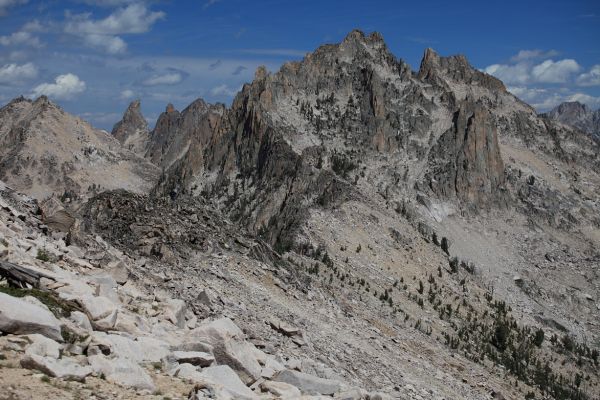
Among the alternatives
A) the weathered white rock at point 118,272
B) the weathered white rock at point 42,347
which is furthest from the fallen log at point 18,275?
the weathered white rock at point 118,272

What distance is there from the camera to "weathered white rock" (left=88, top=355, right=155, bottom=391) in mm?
14617

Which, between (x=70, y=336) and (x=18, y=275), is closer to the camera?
(x=70, y=336)

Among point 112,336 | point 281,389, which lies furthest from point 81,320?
point 281,389

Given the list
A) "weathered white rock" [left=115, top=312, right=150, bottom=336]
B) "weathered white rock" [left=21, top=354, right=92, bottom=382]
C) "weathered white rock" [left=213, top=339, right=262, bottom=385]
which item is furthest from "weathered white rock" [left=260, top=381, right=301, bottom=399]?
"weathered white rock" [left=21, top=354, right=92, bottom=382]

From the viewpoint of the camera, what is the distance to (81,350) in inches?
603

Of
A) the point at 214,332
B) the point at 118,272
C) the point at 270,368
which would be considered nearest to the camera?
the point at 214,332

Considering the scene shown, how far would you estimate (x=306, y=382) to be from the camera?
763 inches

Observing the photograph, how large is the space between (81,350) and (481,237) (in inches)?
5624

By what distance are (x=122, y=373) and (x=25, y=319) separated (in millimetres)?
2821

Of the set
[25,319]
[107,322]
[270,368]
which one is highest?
[25,319]

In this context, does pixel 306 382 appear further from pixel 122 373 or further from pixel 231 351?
pixel 122 373

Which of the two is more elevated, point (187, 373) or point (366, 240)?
point (366, 240)

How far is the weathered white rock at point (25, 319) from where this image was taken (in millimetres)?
14609

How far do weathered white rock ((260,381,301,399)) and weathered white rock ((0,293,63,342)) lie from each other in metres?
6.50
